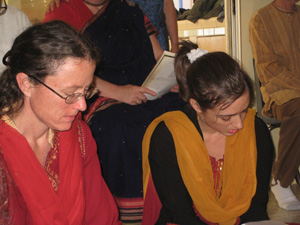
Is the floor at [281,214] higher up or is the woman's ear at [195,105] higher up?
the woman's ear at [195,105]

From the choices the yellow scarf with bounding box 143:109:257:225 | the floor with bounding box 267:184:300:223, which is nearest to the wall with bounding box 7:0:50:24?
the yellow scarf with bounding box 143:109:257:225

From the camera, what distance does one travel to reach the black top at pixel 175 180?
139 cm

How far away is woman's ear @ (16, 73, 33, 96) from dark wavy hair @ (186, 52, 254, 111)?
61 cm

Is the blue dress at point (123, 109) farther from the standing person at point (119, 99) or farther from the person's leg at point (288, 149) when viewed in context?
the person's leg at point (288, 149)

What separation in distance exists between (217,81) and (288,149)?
1.10m

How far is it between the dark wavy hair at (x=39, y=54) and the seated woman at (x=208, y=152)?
475mm

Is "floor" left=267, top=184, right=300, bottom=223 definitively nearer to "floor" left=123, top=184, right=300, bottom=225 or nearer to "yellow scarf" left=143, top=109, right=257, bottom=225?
"floor" left=123, top=184, right=300, bottom=225

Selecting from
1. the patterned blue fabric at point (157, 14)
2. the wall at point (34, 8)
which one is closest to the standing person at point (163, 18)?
the patterned blue fabric at point (157, 14)

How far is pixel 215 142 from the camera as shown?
1513mm

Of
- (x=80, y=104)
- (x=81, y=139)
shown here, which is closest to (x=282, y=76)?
(x=81, y=139)

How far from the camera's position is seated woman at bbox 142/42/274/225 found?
1.33 metres

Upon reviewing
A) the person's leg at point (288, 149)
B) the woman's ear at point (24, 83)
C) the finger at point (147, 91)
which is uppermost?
the woman's ear at point (24, 83)

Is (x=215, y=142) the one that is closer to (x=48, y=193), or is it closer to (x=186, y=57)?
(x=186, y=57)

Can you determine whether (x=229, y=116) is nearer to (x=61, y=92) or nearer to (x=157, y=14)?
(x=61, y=92)
